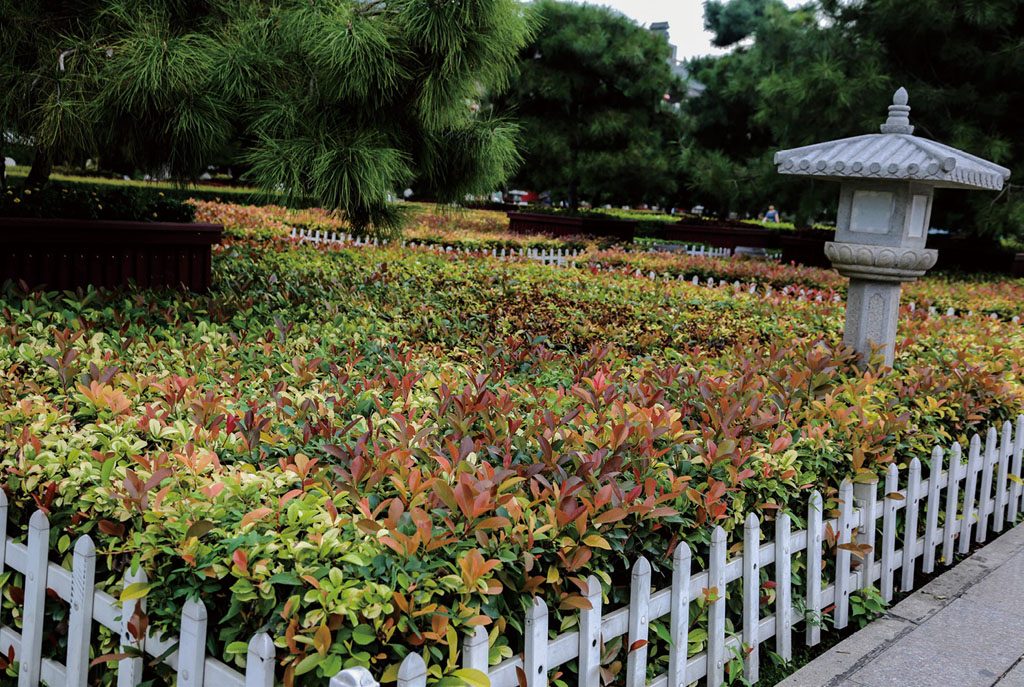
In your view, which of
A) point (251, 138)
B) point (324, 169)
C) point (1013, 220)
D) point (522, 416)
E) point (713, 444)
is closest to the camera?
point (713, 444)

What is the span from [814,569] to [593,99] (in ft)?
61.5

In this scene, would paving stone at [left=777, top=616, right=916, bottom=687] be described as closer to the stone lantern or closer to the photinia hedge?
the photinia hedge

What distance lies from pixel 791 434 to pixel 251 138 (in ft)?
13.6

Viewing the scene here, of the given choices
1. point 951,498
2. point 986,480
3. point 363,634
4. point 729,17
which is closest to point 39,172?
point 363,634

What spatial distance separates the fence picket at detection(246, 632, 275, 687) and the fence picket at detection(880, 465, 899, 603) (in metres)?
2.55

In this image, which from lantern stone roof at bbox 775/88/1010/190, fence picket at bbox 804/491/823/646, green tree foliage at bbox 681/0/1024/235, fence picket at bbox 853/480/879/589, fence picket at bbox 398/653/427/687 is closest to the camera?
fence picket at bbox 398/653/427/687

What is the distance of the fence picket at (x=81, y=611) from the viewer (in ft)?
6.80

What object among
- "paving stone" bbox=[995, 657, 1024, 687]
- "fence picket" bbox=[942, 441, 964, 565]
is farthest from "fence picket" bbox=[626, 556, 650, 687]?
"fence picket" bbox=[942, 441, 964, 565]

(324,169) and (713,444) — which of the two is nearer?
(713,444)

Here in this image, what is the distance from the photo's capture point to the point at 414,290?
656 centimetres

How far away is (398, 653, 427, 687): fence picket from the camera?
1.64 m

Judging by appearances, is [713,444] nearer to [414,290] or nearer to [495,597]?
[495,597]

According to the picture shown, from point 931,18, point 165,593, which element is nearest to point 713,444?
point 165,593

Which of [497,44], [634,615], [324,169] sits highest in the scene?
[497,44]
